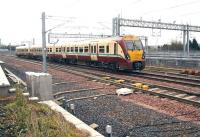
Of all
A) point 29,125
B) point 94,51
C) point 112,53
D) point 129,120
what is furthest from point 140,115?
point 94,51

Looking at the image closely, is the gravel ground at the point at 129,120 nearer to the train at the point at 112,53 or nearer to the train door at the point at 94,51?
the train at the point at 112,53

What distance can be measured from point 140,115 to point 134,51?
14586 millimetres

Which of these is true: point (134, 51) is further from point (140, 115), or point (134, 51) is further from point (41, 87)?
point (140, 115)

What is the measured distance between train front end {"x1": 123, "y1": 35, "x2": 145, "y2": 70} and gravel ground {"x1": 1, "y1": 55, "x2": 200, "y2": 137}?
10.3 meters

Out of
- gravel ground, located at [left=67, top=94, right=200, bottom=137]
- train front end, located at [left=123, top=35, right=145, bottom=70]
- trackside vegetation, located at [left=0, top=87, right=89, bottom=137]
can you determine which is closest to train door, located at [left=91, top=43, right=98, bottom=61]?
train front end, located at [left=123, top=35, right=145, bottom=70]

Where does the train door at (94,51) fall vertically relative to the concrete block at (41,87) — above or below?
above

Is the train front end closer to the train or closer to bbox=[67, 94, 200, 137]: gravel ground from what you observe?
the train

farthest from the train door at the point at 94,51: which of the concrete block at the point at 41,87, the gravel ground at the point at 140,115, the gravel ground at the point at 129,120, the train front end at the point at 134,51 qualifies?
the gravel ground at the point at 129,120

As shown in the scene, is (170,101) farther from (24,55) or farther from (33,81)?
(24,55)

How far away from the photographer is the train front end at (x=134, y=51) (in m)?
23.9

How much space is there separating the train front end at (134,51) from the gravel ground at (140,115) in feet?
33.9

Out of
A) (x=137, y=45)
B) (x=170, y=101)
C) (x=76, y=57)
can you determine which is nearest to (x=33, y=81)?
(x=170, y=101)

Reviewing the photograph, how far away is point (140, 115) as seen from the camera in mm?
9945

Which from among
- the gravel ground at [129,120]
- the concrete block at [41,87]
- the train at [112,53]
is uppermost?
the train at [112,53]
